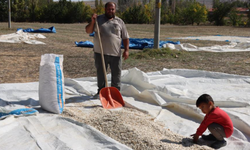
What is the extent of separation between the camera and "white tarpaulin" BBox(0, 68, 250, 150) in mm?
3064

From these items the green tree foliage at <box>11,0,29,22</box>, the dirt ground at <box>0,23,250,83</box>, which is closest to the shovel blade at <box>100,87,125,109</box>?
the dirt ground at <box>0,23,250,83</box>

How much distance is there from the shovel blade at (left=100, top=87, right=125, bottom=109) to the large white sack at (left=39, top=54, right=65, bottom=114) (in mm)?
565

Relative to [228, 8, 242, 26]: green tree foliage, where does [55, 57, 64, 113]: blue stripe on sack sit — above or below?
below

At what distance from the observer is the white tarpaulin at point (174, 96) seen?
3.06 meters

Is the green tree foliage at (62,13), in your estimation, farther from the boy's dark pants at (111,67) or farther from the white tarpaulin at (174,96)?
the boy's dark pants at (111,67)

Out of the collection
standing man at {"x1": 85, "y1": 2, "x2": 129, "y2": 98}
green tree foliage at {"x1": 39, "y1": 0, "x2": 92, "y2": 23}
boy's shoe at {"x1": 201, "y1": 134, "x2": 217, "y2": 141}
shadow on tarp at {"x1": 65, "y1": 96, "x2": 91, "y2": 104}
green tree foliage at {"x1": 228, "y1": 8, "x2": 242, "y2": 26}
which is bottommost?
boy's shoe at {"x1": 201, "y1": 134, "x2": 217, "y2": 141}

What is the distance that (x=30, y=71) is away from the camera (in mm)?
5930

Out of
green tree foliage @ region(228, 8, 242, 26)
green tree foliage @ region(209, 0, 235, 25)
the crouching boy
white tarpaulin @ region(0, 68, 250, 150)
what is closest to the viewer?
the crouching boy

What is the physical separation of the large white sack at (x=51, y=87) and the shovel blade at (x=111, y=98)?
0.57 m

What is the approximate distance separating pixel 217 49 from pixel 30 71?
570 cm

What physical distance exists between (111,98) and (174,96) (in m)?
0.90

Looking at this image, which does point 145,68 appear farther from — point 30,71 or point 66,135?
point 66,135

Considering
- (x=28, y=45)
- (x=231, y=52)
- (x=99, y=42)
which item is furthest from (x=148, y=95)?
(x=28, y=45)

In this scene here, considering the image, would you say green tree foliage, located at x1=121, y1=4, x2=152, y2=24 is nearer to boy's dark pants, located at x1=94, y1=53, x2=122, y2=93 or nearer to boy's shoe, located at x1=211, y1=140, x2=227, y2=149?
boy's dark pants, located at x1=94, y1=53, x2=122, y2=93
